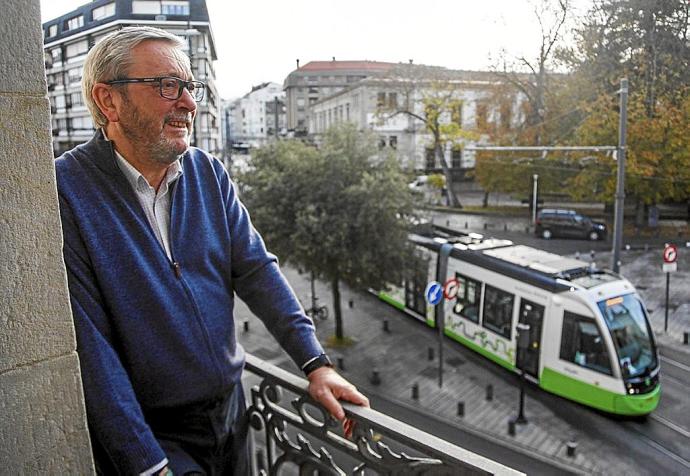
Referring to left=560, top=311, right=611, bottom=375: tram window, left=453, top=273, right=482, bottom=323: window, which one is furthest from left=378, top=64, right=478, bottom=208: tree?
left=560, top=311, right=611, bottom=375: tram window

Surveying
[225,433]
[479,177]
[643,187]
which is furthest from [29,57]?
[479,177]

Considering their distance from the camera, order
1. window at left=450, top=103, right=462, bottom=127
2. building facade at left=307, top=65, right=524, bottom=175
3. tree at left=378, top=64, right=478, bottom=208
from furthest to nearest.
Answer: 1. window at left=450, top=103, right=462, bottom=127
2. tree at left=378, top=64, right=478, bottom=208
3. building facade at left=307, top=65, right=524, bottom=175

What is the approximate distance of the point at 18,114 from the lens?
3.35 feet

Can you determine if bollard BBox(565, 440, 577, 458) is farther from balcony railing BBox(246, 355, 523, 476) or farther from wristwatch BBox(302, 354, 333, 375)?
wristwatch BBox(302, 354, 333, 375)

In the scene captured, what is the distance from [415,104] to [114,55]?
22.7 meters

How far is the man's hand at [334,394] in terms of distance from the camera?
4.97 feet

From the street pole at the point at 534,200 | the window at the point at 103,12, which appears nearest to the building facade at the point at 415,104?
the street pole at the point at 534,200

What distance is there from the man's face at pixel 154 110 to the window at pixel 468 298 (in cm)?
836

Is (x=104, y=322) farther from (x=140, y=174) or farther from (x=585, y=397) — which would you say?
(x=585, y=397)

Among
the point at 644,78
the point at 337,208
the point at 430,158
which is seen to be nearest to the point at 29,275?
the point at 337,208

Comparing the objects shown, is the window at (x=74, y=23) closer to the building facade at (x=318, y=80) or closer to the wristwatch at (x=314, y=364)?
the wristwatch at (x=314, y=364)

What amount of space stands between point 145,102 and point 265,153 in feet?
30.7

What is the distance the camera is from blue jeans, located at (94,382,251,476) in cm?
148

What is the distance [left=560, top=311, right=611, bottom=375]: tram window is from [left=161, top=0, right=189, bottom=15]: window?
19.9ft
